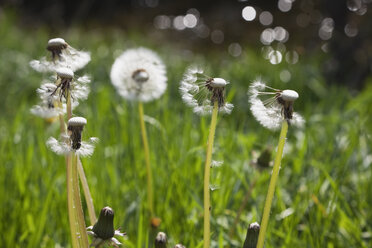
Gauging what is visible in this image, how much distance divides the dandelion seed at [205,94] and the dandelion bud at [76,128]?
183mm

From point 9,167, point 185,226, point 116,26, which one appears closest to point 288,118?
point 185,226

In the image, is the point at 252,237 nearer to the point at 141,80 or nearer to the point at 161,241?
the point at 161,241

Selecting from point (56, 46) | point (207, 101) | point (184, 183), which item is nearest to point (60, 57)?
point (56, 46)

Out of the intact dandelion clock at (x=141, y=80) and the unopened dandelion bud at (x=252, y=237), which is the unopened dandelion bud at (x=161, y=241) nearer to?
the unopened dandelion bud at (x=252, y=237)

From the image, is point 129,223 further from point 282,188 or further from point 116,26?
point 116,26

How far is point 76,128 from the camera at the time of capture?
0.78 metres

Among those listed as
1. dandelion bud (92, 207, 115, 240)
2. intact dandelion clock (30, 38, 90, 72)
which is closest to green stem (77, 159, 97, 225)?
dandelion bud (92, 207, 115, 240)

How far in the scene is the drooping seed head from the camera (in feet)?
4.37

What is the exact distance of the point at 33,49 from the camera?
430cm

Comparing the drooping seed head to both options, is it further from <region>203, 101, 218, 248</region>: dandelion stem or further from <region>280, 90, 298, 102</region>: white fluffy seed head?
<region>280, 90, 298, 102</region>: white fluffy seed head

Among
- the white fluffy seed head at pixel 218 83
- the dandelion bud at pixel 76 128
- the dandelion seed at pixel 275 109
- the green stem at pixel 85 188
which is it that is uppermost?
the white fluffy seed head at pixel 218 83

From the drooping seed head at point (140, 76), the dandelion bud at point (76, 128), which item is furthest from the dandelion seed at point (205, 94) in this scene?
the drooping seed head at point (140, 76)

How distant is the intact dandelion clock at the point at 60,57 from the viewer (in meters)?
0.85

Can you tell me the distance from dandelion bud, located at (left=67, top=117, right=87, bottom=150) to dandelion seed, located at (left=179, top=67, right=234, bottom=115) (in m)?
0.18
